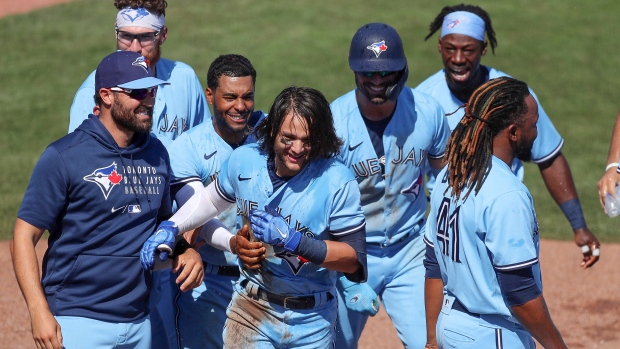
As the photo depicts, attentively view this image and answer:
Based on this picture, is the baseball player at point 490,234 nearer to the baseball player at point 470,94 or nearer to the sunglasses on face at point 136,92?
the sunglasses on face at point 136,92

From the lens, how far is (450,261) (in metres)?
3.69

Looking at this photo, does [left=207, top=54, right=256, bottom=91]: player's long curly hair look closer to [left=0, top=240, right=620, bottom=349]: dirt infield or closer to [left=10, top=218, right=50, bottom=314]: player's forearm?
[left=10, top=218, right=50, bottom=314]: player's forearm

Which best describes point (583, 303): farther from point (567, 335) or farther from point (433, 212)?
point (433, 212)

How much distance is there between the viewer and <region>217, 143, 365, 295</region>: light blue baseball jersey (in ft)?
13.2

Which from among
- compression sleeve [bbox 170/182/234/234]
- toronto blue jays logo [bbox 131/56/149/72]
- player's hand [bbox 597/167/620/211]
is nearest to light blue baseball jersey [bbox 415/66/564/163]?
player's hand [bbox 597/167/620/211]

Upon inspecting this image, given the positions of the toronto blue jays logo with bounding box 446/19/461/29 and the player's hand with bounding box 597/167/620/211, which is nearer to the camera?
the player's hand with bounding box 597/167/620/211

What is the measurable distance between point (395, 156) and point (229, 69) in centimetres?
103

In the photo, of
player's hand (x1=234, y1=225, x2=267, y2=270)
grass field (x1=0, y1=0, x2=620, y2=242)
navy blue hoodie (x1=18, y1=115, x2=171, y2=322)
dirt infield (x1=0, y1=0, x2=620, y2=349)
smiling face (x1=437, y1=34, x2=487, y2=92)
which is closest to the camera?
navy blue hoodie (x1=18, y1=115, x2=171, y2=322)

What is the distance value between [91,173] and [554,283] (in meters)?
5.28

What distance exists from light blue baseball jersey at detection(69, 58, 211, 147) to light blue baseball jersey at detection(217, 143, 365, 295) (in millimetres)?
1176

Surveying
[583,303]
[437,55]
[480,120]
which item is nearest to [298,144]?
[480,120]

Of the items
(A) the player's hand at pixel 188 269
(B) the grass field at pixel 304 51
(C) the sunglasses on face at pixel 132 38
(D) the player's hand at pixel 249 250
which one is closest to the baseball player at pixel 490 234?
(D) the player's hand at pixel 249 250

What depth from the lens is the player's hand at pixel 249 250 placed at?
4008mm

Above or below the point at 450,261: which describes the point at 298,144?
above
